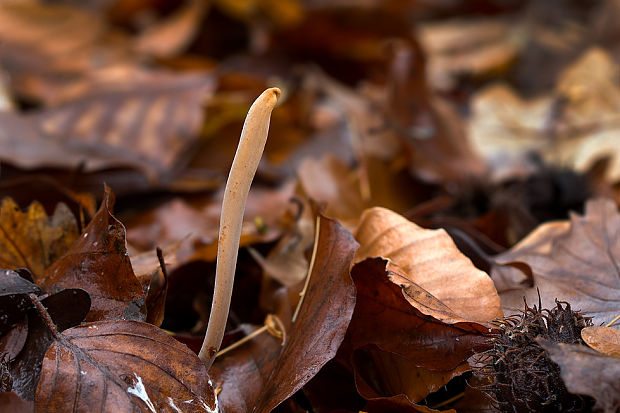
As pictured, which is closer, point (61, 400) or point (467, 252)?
point (61, 400)

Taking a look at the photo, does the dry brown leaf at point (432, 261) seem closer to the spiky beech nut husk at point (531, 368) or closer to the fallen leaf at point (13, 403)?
the spiky beech nut husk at point (531, 368)

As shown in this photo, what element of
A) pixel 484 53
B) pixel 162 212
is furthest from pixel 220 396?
pixel 484 53

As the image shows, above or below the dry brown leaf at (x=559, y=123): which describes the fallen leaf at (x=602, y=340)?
above

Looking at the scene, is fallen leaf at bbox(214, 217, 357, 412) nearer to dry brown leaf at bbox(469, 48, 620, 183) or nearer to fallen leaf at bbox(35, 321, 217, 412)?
fallen leaf at bbox(35, 321, 217, 412)

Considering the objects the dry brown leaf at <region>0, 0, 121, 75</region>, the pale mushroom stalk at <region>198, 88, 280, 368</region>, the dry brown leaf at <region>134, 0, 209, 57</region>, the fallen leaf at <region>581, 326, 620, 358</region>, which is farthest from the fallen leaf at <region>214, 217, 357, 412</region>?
the dry brown leaf at <region>134, 0, 209, 57</region>

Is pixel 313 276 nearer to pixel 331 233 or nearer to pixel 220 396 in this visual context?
pixel 331 233

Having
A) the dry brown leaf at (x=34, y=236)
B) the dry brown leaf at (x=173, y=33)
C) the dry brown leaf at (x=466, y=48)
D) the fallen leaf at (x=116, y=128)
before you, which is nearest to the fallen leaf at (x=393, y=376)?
the dry brown leaf at (x=34, y=236)

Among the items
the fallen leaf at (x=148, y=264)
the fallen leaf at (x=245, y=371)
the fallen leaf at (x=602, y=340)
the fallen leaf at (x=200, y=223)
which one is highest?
the fallen leaf at (x=602, y=340)
